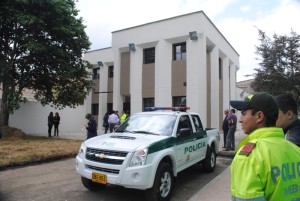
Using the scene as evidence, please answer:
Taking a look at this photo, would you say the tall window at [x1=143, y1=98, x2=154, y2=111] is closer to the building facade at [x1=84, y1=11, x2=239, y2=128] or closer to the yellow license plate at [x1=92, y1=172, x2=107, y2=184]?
the building facade at [x1=84, y1=11, x2=239, y2=128]

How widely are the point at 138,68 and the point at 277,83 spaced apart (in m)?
10.7

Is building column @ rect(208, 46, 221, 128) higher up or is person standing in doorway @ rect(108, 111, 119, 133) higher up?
building column @ rect(208, 46, 221, 128)

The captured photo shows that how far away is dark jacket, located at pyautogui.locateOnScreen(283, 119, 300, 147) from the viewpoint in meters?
3.22

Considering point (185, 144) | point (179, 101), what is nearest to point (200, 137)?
point (185, 144)

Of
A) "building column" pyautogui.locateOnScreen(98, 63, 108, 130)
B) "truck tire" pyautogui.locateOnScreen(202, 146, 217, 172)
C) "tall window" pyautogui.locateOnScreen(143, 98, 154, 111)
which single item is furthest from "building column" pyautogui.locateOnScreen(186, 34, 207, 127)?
"truck tire" pyautogui.locateOnScreen(202, 146, 217, 172)

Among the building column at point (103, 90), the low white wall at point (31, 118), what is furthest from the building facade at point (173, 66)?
the low white wall at point (31, 118)

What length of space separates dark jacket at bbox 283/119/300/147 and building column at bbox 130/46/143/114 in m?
21.0

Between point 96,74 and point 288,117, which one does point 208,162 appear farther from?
point 96,74

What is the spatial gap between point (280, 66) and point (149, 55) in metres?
10.2

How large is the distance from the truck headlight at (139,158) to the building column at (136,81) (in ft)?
59.8

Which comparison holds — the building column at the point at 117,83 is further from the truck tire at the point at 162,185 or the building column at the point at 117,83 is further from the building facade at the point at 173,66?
the truck tire at the point at 162,185

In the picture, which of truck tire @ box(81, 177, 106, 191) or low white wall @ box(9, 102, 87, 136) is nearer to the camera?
truck tire @ box(81, 177, 106, 191)

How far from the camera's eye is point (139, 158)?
19.6 ft

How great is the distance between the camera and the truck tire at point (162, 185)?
603 cm
